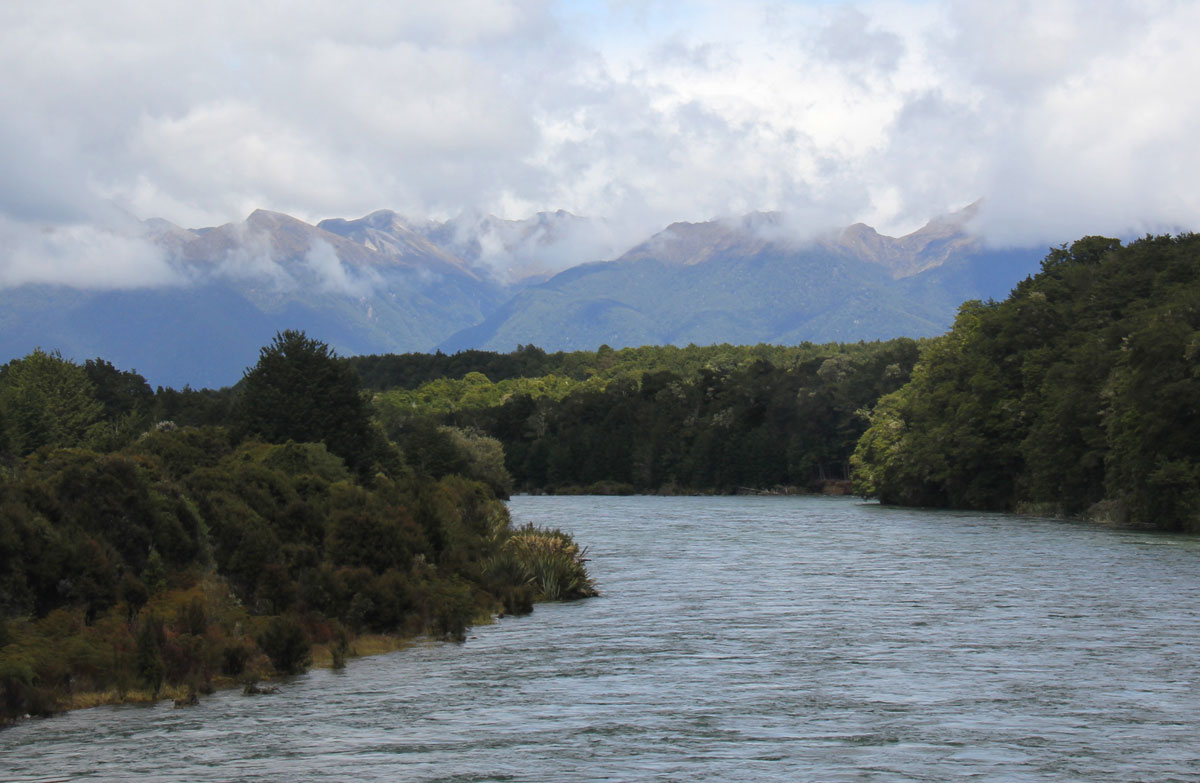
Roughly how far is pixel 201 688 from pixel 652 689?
7973 mm

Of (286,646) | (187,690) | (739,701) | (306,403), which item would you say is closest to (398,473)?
(306,403)

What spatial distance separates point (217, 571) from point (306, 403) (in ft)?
120

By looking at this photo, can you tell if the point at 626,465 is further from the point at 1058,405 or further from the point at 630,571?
the point at 630,571

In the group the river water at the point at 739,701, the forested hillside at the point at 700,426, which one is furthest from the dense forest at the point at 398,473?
the river water at the point at 739,701

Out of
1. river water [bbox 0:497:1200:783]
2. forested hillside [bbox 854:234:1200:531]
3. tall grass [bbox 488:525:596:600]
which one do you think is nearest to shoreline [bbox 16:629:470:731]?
river water [bbox 0:497:1200:783]

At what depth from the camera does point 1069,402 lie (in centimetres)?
7881

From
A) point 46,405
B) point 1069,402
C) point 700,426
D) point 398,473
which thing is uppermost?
point 700,426

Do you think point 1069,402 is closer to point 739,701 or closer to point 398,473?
point 398,473

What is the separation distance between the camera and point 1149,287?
82438mm

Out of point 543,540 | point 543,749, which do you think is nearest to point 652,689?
point 543,749

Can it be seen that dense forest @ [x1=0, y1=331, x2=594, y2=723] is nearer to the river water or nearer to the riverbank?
the riverbank

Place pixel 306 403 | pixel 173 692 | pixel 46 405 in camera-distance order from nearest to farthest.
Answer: pixel 173 692
pixel 306 403
pixel 46 405

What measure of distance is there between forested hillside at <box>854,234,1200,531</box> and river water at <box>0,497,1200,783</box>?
2567 cm

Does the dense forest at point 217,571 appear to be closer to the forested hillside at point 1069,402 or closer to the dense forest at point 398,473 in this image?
the dense forest at point 398,473
